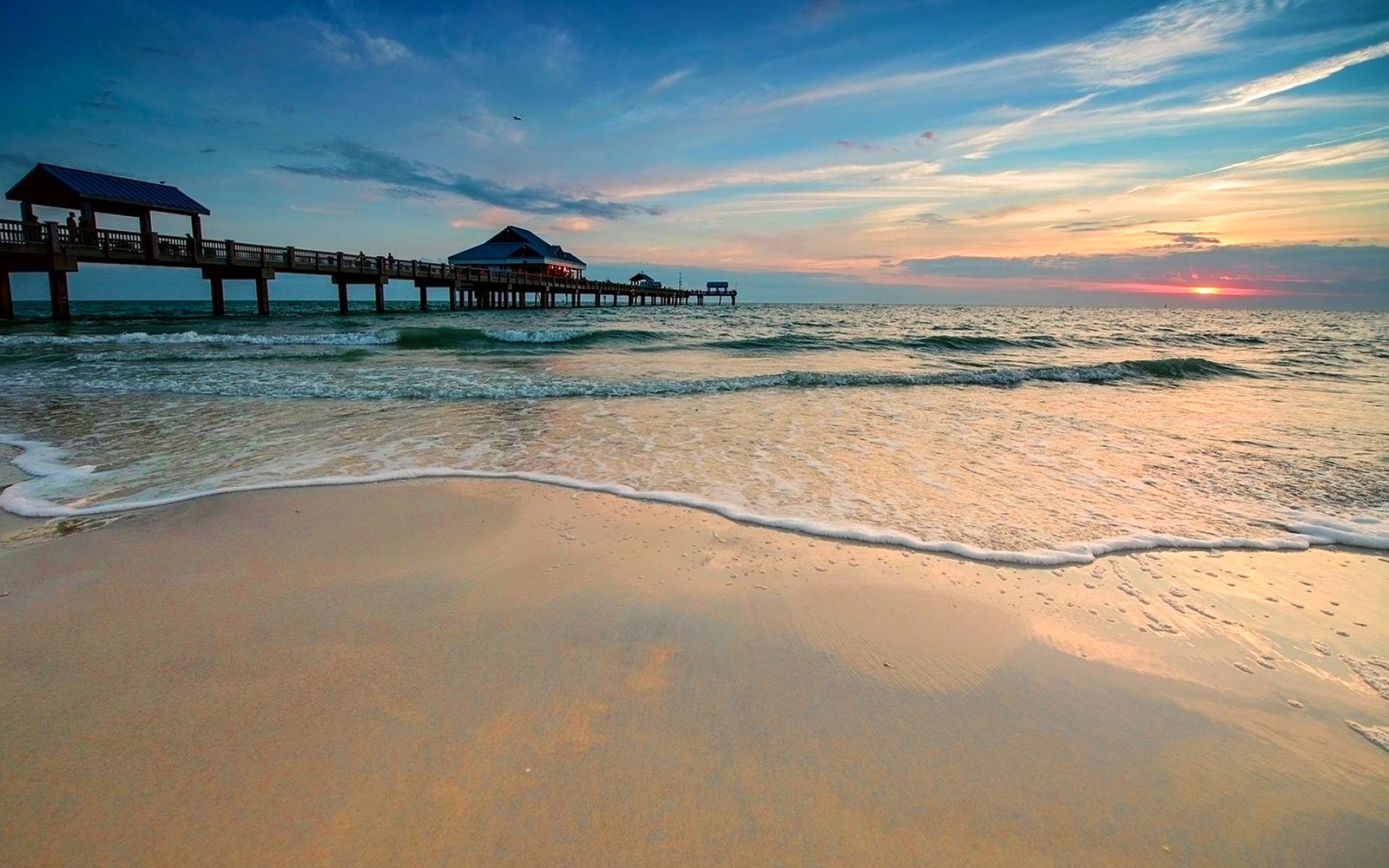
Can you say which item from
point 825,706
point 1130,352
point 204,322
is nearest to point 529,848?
point 825,706

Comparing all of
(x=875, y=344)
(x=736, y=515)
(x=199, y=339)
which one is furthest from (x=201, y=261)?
(x=736, y=515)

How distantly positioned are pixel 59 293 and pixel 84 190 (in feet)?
12.7

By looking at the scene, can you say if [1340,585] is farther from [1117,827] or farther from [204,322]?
[204,322]

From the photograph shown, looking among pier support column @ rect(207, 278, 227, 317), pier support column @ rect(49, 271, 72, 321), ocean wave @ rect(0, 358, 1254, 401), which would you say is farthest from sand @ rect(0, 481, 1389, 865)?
pier support column @ rect(207, 278, 227, 317)

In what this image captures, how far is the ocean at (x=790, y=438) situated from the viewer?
4516 mm

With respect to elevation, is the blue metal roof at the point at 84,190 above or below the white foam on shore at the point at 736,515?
above

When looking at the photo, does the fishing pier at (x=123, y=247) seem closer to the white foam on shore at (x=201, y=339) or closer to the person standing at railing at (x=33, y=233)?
the person standing at railing at (x=33, y=233)

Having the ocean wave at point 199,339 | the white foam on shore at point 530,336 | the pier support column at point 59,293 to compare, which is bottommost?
the ocean wave at point 199,339

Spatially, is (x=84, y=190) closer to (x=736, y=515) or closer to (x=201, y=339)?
(x=201, y=339)

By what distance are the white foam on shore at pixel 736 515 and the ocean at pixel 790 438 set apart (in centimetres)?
2

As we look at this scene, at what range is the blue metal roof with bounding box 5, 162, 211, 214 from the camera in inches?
870

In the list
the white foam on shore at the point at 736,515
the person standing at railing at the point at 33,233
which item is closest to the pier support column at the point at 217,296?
the person standing at railing at the point at 33,233

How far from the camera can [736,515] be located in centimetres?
442

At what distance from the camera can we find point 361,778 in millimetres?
1850
